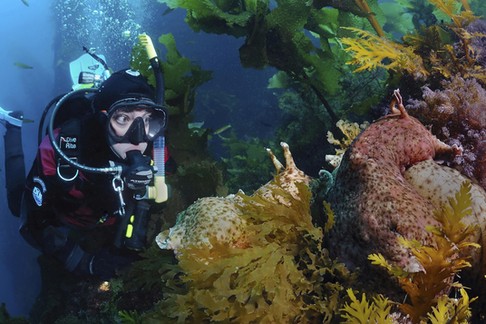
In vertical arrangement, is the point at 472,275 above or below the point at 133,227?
above

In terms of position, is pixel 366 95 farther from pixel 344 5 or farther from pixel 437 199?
pixel 437 199

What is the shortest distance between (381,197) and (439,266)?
413 mm

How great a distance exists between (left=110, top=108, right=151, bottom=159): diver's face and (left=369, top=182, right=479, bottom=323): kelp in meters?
3.60

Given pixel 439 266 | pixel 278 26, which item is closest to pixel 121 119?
pixel 278 26

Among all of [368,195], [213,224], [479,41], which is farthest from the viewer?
[479,41]

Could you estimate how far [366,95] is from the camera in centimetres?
551

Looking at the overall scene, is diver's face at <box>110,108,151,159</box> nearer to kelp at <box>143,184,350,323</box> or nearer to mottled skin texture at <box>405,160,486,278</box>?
kelp at <box>143,184,350,323</box>

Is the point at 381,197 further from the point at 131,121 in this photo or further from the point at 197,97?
the point at 197,97

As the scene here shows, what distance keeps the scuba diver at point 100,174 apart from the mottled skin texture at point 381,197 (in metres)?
2.80

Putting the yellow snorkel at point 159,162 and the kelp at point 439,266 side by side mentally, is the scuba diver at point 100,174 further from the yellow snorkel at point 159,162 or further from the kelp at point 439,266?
the kelp at point 439,266

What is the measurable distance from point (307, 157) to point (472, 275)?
3.86m

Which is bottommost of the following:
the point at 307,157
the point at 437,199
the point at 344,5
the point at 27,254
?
the point at 27,254

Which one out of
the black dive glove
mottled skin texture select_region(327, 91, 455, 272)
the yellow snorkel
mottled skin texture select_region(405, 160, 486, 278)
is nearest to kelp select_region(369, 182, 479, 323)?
mottled skin texture select_region(327, 91, 455, 272)

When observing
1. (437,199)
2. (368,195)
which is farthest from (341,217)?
(437,199)
